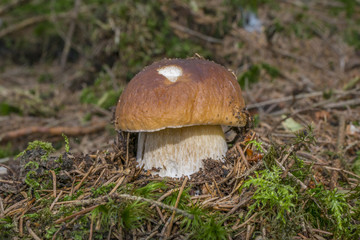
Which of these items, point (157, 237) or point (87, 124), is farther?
point (87, 124)

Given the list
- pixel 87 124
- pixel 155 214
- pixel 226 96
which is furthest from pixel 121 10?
pixel 155 214

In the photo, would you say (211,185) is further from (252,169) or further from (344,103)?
(344,103)

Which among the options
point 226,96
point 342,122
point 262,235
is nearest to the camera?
point 262,235

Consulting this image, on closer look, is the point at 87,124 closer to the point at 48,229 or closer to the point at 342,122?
the point at 48,229

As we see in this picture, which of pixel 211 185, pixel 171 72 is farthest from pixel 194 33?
pixel 211 185

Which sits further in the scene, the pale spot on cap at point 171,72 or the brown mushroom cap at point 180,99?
the pale spot on cap at point 171,72

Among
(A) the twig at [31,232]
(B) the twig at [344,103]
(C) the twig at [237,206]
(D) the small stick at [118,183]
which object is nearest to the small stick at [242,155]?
(C) the twig at [237,206]

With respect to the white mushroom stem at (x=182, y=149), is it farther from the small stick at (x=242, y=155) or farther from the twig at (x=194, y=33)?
the twig at (x=194, y=33)
